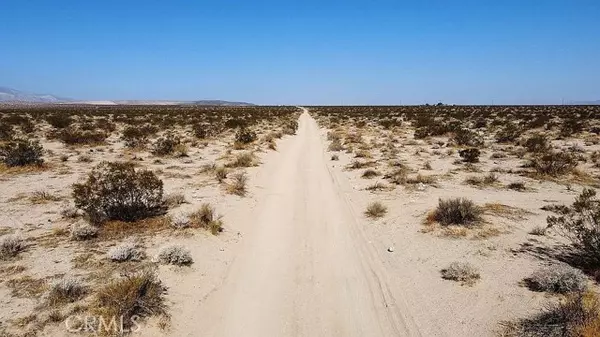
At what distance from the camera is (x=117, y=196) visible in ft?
28.9

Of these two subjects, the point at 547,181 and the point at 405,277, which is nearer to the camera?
the point at 405,277

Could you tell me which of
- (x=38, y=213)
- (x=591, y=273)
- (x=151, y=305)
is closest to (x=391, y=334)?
(x=151, y=305)

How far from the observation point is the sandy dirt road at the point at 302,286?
4992 millimetres

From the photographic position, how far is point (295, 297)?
18.7 feet

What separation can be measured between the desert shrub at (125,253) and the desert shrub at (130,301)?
1.28 metres

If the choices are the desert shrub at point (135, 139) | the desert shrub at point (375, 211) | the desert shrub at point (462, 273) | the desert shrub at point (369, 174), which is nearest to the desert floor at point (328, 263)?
the desert shrub at point (462, 273)

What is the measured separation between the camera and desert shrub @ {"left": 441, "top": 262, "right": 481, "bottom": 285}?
6242 mm

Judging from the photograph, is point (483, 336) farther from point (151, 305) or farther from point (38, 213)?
point (38, 213)

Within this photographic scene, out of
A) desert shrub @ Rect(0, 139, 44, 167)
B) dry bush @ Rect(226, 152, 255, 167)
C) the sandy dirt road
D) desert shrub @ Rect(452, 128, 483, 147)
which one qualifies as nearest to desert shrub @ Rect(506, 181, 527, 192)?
the sandy dirt road

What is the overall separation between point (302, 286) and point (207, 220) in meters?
3.56

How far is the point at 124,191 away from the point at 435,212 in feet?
Answer: 25.1

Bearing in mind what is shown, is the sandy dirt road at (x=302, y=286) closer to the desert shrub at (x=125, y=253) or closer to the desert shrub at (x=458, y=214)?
the desert shrub at (x=125, y=253)

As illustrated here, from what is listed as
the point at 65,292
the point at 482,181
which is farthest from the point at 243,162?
the point at 65,292

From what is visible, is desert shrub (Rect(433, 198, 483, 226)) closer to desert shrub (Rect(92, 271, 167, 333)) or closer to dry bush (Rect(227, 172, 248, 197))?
dry bush (Rect(227, 172, 248, 197))
